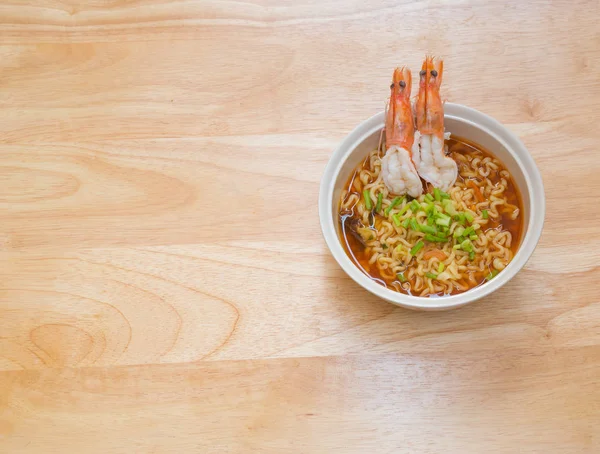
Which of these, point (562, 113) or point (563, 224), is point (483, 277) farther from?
point (562, 113)

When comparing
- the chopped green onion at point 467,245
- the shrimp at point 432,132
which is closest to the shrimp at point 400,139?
the shrimp at point 432,132

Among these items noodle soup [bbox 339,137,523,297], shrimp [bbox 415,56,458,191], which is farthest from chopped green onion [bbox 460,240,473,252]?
shrimp [bbox 415,56,458,191]

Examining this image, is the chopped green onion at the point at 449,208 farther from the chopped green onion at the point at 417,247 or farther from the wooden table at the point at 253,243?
the wooden table at the point at 253,243

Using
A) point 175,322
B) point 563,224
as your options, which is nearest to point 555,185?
point 563,224

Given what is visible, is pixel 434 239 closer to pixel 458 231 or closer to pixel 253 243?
pixel 458 231

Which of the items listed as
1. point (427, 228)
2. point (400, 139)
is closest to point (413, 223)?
point (427, 228)

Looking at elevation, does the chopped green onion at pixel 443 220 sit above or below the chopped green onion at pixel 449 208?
below

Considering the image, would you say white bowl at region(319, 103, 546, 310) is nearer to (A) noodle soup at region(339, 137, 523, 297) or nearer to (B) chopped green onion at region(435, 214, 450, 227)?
(A) noodle soup at region(339, 137, 523, 297)
